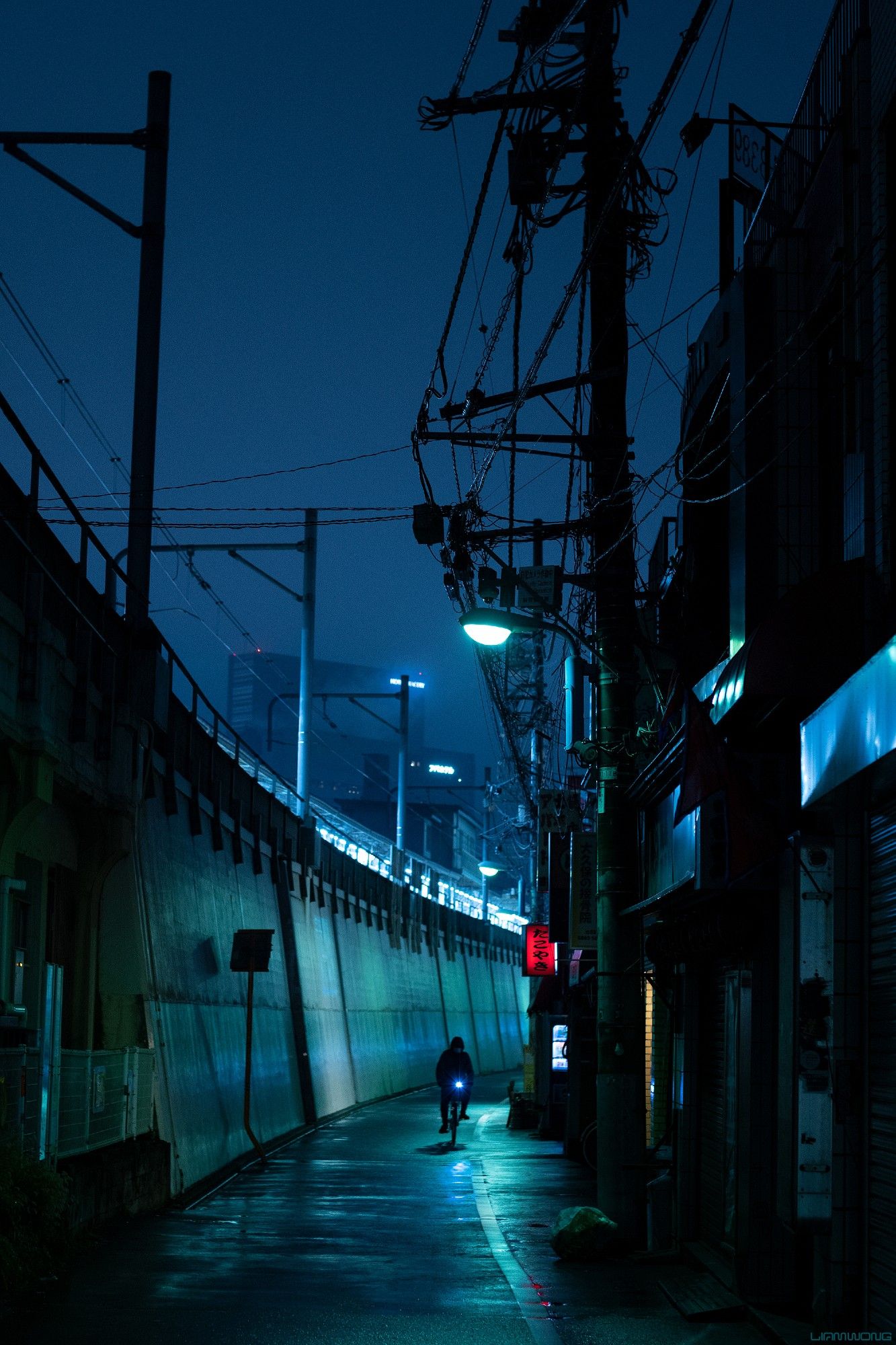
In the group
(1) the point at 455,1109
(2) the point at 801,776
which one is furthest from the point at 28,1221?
(1) the point at 455,1109

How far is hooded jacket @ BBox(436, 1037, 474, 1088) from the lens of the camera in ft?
95.9

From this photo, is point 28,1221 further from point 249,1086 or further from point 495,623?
point 249,1086

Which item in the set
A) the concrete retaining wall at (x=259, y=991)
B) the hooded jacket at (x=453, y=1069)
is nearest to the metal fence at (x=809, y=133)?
the concrete retaining wall at (x=259, y=991)

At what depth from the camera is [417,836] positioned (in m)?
138

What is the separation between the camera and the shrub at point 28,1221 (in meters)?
11.6

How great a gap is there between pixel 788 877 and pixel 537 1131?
20.6m

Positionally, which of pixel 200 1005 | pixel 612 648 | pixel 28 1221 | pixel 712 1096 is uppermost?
pixel 612 648

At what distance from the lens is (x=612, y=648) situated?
1562 cm

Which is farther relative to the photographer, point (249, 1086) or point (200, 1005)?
point (249, 1086)

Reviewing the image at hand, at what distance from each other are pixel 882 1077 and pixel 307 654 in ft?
102

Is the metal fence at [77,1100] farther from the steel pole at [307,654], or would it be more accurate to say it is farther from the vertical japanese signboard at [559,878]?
the steel pole at [307,654]

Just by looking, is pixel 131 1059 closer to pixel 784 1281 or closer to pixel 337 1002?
pixel 784 1281

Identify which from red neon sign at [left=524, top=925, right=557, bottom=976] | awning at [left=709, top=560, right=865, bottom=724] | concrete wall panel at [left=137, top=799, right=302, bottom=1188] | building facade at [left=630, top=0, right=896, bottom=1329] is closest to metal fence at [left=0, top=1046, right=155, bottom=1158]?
concrete wall panel at [left=137, top=799, right=302, bottom=1188]

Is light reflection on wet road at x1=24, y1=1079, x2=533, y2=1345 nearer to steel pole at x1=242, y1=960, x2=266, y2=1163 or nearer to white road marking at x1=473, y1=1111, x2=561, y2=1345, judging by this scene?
white road marking at x1=473, y1=1111, x2=561, y2=1345
